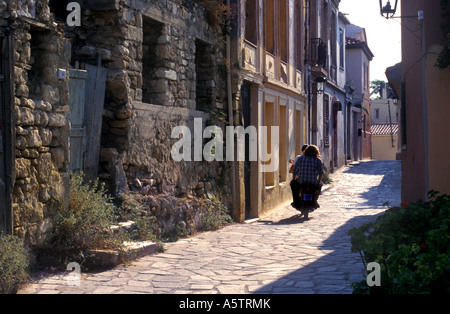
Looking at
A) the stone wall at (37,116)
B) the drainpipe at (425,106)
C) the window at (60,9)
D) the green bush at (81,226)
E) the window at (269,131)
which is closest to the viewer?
the stone wall at (37,116)

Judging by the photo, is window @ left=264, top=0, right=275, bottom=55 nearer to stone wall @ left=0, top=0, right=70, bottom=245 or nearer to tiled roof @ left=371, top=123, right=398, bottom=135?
stone wall @ left=0, top=0, right=70, bottom=245

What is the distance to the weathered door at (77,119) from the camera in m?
Answer: 7.88

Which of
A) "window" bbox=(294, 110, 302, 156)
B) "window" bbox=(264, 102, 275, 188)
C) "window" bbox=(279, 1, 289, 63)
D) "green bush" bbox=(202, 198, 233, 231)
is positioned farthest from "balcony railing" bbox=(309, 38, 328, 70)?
"green bush" bbox=(202, 198, 233, 231)

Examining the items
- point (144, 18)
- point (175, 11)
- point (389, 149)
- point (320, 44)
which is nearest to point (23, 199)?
point (144, 18)

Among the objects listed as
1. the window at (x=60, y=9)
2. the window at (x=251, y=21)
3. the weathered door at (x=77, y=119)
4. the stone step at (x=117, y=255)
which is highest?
the window at (x=251, y=21)

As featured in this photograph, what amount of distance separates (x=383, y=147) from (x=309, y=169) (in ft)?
124

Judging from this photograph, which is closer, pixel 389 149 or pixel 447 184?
pixel 447 184

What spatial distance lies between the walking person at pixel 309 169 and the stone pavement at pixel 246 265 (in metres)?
0.79

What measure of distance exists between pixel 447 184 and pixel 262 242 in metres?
2.81

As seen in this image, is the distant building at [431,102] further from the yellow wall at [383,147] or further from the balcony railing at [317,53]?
the yellow wall at [383,147]

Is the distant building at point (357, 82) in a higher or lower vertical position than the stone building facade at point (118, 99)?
higher

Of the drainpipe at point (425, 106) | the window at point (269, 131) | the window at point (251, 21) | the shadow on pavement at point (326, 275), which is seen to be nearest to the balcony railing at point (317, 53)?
the window at point (269, 131)
